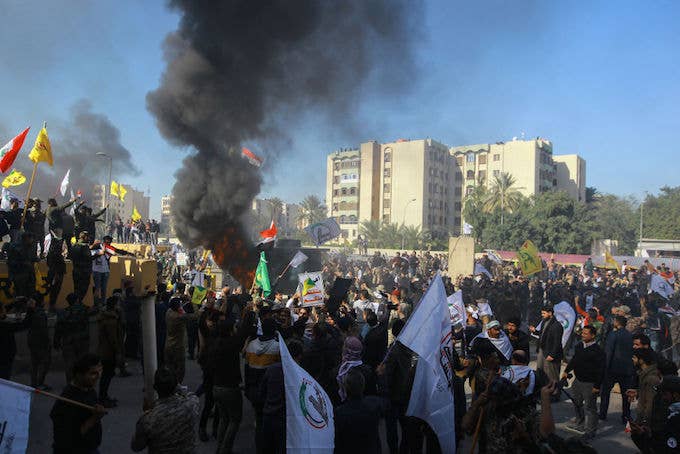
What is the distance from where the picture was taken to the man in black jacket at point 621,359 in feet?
22.5

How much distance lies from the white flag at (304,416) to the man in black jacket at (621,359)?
4.86m

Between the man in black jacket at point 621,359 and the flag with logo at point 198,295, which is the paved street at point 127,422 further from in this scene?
the flag with logo at point 198,295

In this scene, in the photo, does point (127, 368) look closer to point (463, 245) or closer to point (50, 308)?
point (50, 308)

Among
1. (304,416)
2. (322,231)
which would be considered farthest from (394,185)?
(304,416)

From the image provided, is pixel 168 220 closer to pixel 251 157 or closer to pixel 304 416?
pixel 251 157

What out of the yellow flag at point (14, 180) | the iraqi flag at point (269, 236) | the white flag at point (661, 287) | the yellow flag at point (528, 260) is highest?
the yellow flag at point (14, 180)

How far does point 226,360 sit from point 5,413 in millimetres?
2429

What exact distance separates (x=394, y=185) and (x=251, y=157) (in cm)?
5837

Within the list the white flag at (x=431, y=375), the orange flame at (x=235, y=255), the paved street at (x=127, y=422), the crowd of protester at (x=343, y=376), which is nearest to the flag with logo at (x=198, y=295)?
the crowd of protester at (x=343, y=376)

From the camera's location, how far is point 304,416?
3.72 metres

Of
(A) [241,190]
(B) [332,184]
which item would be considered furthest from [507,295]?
(B) [332,184]

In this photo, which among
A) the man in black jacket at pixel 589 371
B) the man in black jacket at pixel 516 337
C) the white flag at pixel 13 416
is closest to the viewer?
the white flag at pixel 13 416

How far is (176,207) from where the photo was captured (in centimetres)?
2128

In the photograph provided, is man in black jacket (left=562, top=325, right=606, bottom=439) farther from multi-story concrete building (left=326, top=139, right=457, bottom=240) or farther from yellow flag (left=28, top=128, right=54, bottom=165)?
multi-story concrete building (left=326, top=139, right=457, bottom=240)
